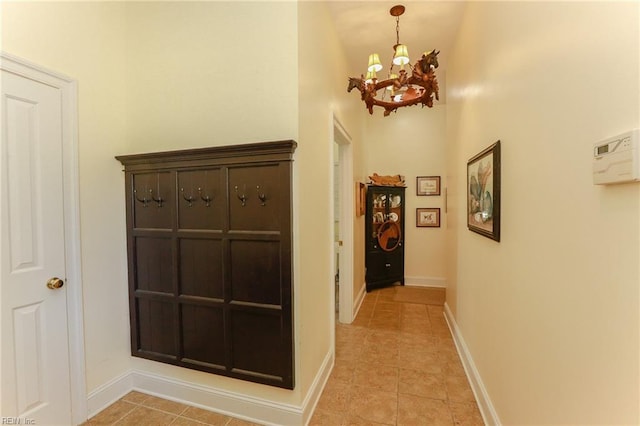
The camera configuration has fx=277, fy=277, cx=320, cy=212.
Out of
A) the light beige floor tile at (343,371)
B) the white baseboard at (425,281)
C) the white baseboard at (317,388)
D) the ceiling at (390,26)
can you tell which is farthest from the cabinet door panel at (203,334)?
the white baseboard at (425,281)

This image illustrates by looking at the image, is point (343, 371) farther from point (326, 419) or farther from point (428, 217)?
point (428, 217)

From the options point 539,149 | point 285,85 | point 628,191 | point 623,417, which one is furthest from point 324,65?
point 623,417

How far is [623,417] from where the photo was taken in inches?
31.3

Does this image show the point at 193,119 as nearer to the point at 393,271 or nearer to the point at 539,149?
the point at 539,149

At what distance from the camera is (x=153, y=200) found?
2.08 m

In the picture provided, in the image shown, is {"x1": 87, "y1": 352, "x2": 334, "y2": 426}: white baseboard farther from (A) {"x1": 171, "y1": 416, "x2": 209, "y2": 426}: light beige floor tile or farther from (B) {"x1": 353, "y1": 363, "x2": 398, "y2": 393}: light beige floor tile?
(B) {"x1": 353, "y1": 363, "x2": 398, "y2": 393}: light beige floor tile

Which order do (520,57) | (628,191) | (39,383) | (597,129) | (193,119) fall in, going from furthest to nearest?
(193,119) < (39,383) < (520,57) < (597,129) < (628,191)

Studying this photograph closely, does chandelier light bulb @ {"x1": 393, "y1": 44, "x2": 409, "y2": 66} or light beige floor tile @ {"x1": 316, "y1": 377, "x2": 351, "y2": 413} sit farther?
chandelier light bulb @ {"x1": 393, "y1": 44, "x2": 409, "y2": 66}

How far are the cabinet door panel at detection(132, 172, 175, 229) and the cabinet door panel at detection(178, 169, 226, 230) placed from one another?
0.10m

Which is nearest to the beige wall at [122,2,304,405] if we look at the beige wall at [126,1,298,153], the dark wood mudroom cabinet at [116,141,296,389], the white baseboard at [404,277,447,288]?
the beige wall at [126,1,298,153]

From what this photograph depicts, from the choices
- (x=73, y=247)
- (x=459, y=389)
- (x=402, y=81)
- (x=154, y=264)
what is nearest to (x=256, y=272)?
(x=154, y=264)

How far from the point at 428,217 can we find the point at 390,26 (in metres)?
3.26

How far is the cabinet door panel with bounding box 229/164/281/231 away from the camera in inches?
68.7

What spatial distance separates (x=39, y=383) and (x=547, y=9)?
331 cm
